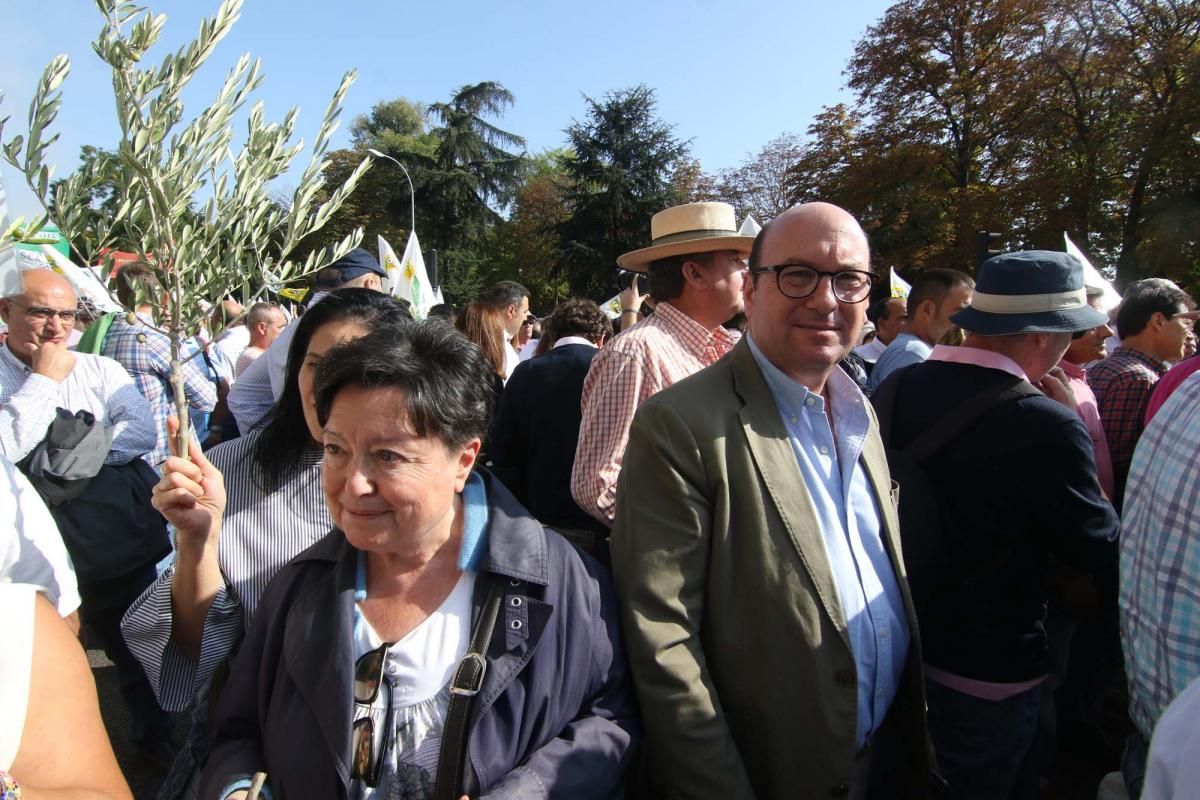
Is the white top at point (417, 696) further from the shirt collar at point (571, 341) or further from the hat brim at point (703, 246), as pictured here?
the shirt collar at point (571, 341)

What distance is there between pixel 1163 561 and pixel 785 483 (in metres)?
0.83

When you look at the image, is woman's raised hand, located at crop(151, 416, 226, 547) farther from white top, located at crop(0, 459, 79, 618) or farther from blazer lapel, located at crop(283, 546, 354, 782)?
blazer lapel, located at crop(283, 546, 354, 782)

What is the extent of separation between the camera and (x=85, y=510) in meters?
3.11

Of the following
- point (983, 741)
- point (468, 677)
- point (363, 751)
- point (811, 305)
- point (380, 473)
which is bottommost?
point (983, 741)

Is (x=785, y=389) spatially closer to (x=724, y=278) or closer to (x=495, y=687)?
(x=495, y=687)

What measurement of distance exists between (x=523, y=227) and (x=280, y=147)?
4335 cm

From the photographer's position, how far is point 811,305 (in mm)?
1934

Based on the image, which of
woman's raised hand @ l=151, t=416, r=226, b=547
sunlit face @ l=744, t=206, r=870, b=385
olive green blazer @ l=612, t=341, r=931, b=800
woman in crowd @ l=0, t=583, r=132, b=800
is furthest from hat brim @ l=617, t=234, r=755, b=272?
woman in crowd @ l=0, t=583, r=132, b=800

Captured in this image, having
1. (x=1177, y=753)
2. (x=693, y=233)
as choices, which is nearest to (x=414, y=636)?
(x=1177, y=753)

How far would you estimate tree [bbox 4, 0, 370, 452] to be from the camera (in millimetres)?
1438

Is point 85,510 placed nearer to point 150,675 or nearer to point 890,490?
point 150,675

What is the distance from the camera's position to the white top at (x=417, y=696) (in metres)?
1.60

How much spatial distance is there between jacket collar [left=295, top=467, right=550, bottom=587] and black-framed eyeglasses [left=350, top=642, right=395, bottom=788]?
0.85ft

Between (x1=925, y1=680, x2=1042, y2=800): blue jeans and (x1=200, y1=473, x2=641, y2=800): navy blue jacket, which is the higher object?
(x1=200, y1=473, x2=641, y2=800): navy blue jacket
